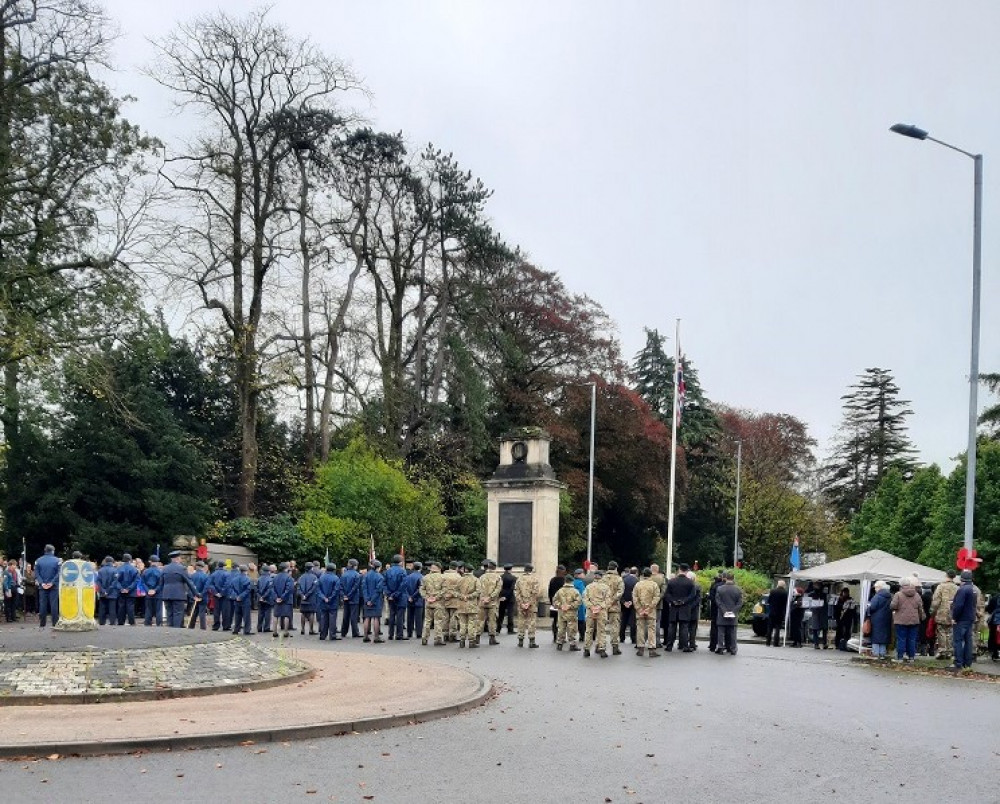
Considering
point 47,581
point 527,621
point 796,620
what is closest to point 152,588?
point 47,581

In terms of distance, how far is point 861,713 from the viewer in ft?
45.1

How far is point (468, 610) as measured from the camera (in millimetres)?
22172

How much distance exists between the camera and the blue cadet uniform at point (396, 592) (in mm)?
24141

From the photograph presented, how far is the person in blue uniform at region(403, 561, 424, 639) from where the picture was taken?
79.4ft

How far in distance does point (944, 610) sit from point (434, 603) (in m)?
10.4

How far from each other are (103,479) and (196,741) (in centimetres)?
2792

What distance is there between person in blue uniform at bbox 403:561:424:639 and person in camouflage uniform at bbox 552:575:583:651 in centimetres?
346

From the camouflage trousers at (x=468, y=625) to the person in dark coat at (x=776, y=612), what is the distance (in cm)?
764

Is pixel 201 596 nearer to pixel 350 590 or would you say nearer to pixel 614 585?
pixel 350 590

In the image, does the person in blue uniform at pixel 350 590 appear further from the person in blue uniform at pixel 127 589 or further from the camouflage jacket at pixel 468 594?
the person in blue uniform at pixel 127 589

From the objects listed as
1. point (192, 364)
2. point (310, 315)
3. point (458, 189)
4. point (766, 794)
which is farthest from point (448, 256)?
point (766, 794)

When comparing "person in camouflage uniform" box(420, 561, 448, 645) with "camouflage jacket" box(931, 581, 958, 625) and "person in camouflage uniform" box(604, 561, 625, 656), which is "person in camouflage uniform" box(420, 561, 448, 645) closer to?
"person in camouflage uniform" box(604, 561, 625, 656)

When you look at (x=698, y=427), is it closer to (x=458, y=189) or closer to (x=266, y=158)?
(x=458, y=189)

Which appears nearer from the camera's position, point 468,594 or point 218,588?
point 468,594
